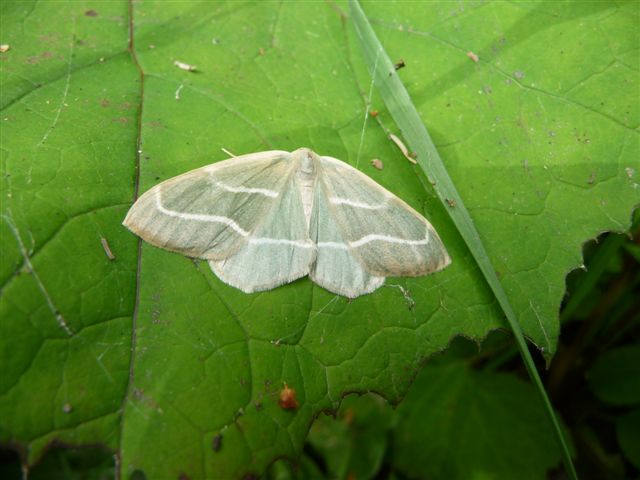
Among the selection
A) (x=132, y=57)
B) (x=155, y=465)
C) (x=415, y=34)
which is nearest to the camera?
(x=155, y=465)

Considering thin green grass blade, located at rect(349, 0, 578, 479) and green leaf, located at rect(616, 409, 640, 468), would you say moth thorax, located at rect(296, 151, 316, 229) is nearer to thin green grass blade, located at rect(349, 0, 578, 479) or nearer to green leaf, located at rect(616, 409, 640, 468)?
thin green grass blade, located at rect(349, 0, 578, 479)

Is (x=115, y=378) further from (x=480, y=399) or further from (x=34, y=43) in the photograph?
(x=480, y=399)

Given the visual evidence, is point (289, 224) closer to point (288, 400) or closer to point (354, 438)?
point (288, 400)

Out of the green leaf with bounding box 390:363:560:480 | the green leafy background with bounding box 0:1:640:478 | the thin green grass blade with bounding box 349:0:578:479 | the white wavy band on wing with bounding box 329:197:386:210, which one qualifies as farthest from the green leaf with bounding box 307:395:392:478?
the white wavy band on wing with bounding box 329:197:386:210

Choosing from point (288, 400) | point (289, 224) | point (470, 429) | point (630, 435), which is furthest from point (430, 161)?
point (630, 435)

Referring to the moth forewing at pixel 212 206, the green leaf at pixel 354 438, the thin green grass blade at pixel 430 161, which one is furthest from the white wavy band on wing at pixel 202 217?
the green leaf at pixel 354 438

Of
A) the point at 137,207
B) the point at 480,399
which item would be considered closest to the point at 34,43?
the point at 137,207

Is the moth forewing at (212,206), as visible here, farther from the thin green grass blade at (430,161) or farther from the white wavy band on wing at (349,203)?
the thin green grass blade at (430,161)
